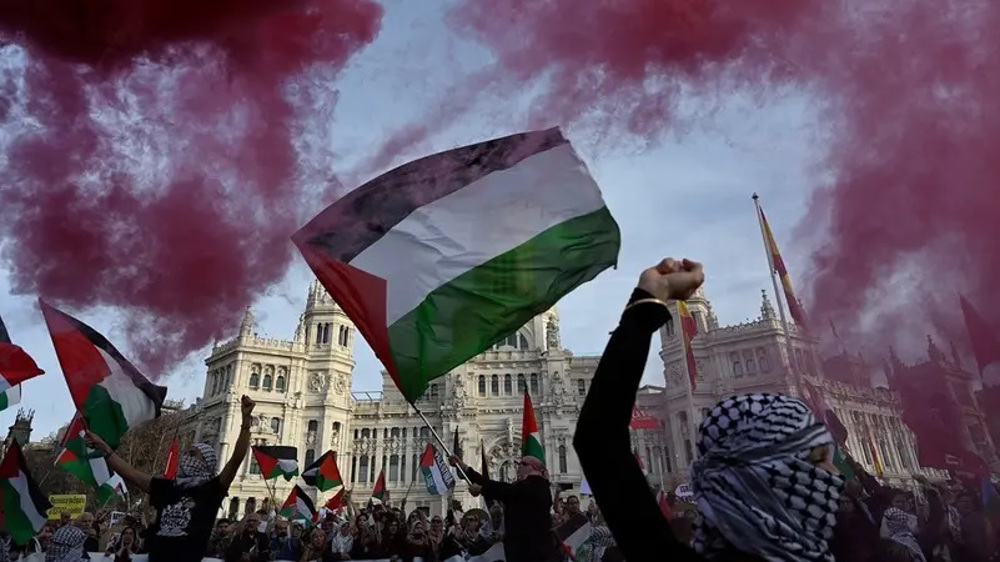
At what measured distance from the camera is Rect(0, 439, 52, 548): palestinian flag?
28.9 feet

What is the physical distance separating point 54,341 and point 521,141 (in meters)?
7.94

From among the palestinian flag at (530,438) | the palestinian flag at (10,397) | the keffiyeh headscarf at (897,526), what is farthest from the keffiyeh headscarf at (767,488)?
the palestinian flag at (530,438)

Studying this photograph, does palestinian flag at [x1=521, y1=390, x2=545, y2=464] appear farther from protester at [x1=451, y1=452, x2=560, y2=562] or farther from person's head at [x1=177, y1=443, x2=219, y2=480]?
person's head at [x1=177, y1=443, x2=219, y2=480]

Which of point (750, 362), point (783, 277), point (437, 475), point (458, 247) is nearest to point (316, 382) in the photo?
point (437, 475)

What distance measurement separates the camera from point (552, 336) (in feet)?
212

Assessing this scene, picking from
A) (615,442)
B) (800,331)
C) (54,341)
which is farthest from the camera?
(800,331)

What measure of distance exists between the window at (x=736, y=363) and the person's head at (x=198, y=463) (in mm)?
54811

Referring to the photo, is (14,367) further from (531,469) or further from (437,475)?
(437,475)

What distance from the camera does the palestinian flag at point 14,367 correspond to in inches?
341

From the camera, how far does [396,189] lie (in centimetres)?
620

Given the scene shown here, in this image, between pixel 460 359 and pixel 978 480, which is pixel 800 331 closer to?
pixel 978 480

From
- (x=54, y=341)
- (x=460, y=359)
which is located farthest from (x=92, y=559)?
(x=460, y=359)

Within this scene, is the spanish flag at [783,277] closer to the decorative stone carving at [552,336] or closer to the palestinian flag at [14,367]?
the palestinian flag at [14,367]

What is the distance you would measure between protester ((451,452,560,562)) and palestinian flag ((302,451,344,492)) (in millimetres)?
15463
